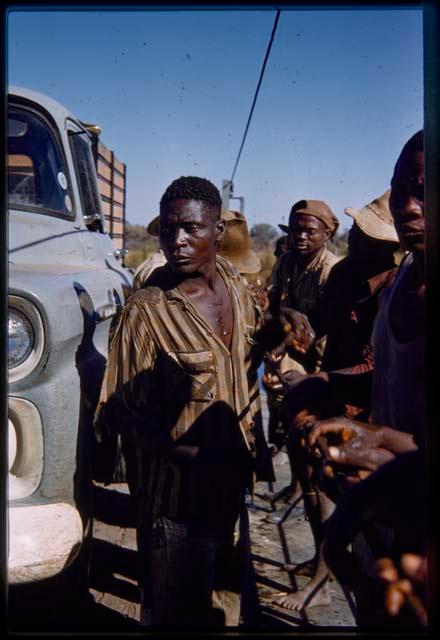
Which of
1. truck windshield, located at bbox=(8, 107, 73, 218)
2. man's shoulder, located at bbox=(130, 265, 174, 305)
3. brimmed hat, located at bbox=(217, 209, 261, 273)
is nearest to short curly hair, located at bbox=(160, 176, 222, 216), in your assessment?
man's shoulder, located at bbox=(130, 265, 174, 305)

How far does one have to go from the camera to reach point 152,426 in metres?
2.27

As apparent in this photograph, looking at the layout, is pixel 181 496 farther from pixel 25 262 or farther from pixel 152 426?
pixel 25 262

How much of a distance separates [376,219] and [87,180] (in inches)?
71.5

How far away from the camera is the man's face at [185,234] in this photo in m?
2.41

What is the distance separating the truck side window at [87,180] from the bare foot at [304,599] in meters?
2.21

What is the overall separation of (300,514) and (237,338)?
2.46 metres

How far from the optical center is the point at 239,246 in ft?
15.7

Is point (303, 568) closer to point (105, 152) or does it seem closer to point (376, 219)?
point (376, 219)

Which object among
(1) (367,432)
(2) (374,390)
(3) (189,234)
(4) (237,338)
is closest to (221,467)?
(4) (237,338)

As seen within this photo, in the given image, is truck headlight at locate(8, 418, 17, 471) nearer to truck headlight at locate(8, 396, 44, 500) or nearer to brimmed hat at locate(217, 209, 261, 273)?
truck headlight at locate(8, 396, 44, 500)

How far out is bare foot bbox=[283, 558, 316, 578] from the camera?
3656mm

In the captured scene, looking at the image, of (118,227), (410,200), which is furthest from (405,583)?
(118,227)

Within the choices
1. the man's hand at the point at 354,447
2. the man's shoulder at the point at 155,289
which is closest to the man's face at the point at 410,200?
the man's hand at the point at 354,447

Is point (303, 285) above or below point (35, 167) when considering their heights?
below
